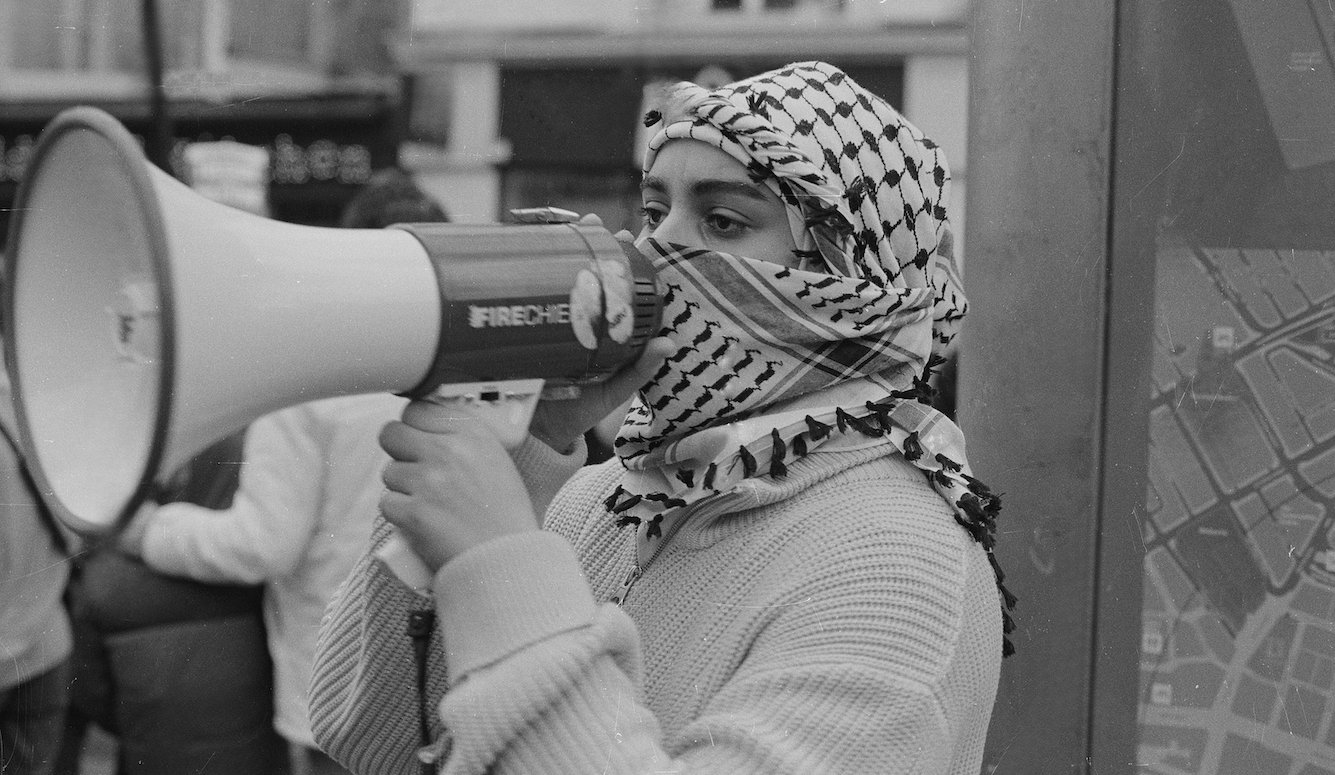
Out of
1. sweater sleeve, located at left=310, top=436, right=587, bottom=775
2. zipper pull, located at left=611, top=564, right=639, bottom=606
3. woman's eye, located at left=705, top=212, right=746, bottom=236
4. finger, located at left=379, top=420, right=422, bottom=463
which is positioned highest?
woman's eye, located at left=705, top=212, right=746, bottom=236

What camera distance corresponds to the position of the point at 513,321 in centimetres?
129

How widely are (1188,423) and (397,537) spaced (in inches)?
51.4

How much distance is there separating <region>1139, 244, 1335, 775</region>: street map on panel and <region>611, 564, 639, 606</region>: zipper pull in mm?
956

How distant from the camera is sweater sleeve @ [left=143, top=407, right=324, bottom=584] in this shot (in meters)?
2.62

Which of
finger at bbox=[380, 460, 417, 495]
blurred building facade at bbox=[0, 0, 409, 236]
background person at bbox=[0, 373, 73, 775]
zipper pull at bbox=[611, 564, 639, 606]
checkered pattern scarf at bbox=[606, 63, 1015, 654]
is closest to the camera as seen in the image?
finger at bbox=[380, 460, 417, 495]

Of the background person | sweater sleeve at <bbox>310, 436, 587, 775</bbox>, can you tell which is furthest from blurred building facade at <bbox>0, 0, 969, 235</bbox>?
sweater sleeve at <bbox>310, 436, 587, 775</bbox>

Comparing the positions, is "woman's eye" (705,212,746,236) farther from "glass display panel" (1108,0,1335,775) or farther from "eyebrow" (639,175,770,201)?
"glass display panel" (1108,0,1335,775)

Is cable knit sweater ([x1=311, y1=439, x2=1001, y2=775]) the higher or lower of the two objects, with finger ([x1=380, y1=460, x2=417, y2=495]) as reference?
lower

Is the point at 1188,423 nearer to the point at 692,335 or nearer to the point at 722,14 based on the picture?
the point at 692,335

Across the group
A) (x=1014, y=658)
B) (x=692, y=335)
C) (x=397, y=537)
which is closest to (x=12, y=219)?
(x=397, y=537)

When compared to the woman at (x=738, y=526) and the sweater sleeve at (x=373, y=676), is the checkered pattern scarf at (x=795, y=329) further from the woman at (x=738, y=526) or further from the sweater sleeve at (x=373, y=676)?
the sweater sleeve at (x=373, y=676)

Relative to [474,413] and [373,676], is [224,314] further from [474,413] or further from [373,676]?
[373,676]

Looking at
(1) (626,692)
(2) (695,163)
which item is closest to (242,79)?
(2) (695,163)

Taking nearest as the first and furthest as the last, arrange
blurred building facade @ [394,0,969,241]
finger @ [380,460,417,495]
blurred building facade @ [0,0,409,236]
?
finger @ [380,460,417,495] → blurred building facade @ [394,0,969,241] → blurred building facade @ [0,0,409,236]
